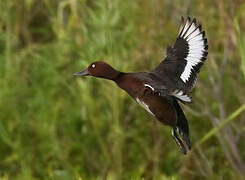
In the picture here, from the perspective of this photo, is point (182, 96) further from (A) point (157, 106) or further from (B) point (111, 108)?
(B) point (111, 108)

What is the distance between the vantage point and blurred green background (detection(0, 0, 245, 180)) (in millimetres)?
3658

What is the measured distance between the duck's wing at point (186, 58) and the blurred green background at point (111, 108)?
120 cm

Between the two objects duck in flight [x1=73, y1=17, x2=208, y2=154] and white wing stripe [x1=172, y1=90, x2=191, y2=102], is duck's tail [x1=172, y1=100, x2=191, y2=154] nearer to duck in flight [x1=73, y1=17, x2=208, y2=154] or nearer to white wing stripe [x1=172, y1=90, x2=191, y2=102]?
duck in flight [x1=73, y1=17, x2=208, y2=154]

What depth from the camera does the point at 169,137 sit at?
155 inches

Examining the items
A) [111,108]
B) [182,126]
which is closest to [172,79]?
[182,126]

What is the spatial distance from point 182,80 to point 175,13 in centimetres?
177

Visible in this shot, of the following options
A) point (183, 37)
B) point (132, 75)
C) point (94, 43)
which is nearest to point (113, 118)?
point (94, 43)

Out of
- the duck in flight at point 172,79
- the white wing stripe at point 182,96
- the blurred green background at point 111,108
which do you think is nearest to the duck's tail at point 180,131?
the duck in flight at point 172,79

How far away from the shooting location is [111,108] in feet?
12.7

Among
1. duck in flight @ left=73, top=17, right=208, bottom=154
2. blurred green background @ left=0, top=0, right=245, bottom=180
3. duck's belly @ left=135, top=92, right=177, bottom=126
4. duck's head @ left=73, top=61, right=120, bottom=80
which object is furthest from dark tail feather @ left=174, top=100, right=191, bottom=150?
blurred green background @ left=0, top=0, right=245, bottom=180

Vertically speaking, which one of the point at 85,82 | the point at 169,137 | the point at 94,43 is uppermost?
the point at 94,43

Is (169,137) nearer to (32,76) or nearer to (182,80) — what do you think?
(32,76)

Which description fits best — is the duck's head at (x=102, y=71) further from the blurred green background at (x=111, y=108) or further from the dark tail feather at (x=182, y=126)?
the blurred green background at (x=111, y=108)

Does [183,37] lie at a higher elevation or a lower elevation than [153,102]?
higher
